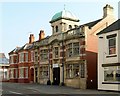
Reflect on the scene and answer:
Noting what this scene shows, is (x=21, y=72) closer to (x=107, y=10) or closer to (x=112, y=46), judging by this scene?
(x=107, y=10)

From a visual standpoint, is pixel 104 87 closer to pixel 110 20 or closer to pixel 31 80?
pixel 110 20

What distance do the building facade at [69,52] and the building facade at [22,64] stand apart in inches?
129

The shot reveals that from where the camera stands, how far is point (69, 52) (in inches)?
1576

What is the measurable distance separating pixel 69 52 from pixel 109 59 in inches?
384

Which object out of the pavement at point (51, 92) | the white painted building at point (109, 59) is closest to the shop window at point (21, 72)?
the pavement at point (51, 92)

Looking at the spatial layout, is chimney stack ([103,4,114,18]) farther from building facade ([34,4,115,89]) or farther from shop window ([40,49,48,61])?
shop window ([40,49,48,61])

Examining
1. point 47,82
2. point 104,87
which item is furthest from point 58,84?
point 104,87

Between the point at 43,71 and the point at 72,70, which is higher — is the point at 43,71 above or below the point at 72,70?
below

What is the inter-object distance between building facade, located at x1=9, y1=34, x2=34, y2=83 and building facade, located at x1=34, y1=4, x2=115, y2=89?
129 inches

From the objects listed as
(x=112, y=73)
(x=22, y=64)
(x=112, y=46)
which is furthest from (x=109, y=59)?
(x=22, y=64)

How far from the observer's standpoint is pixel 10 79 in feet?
200

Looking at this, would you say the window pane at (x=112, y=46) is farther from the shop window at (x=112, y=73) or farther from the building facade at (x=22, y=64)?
the building facade at (x=22, y=64)

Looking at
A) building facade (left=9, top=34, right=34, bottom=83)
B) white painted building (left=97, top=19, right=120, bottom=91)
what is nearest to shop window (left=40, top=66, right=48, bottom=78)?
building facade (left=9, top=34, right=34, bottom=83)

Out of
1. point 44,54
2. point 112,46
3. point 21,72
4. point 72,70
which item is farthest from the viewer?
point 21,72
